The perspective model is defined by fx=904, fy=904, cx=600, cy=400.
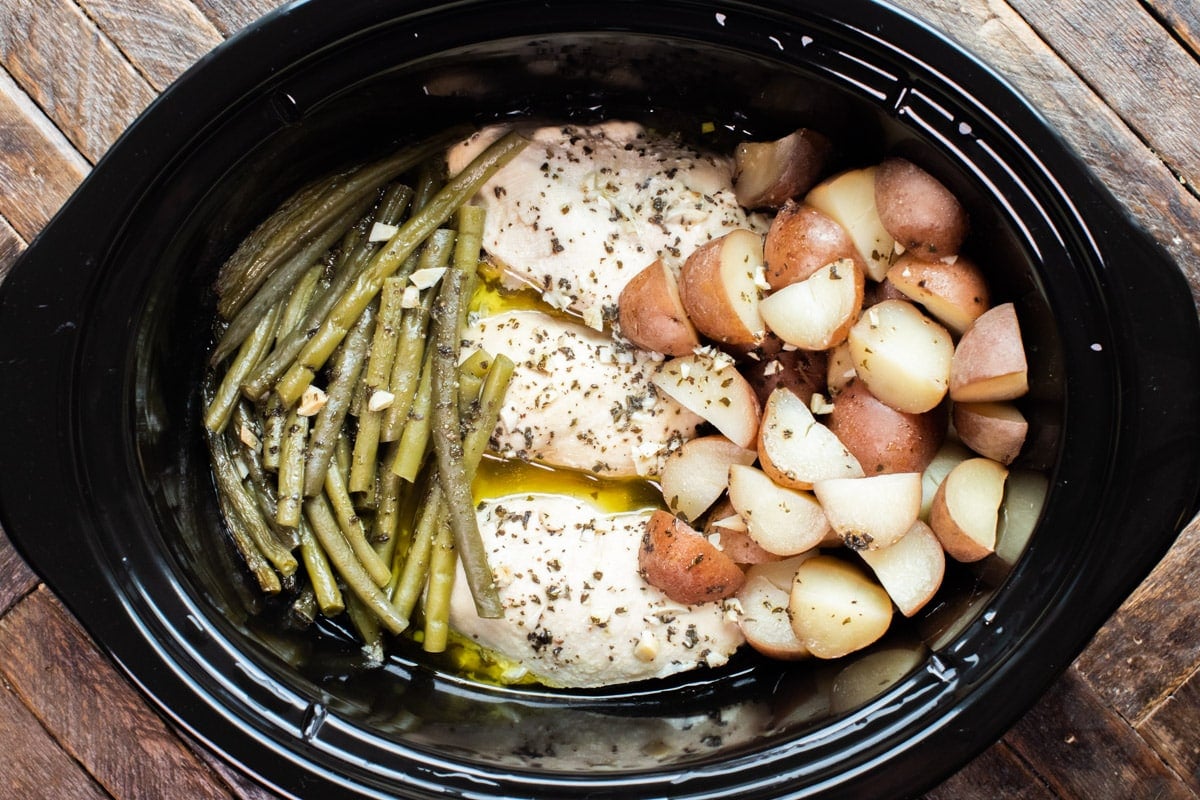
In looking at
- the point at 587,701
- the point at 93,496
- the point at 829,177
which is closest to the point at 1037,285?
the point at 829,177

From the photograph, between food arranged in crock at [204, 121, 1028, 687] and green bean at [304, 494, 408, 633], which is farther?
green bean at [304, 494, 408, 633]

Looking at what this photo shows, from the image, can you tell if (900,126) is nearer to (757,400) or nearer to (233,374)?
(757,400)

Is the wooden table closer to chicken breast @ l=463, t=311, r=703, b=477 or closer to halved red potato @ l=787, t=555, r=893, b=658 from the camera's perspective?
halved red potato @ l=787, t=555, r=893, b=658

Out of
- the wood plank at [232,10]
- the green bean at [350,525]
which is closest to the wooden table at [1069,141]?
the wood plank at [232,10]

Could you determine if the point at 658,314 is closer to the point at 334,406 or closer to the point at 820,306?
the point at 820,306

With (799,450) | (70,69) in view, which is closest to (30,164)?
(70,69)

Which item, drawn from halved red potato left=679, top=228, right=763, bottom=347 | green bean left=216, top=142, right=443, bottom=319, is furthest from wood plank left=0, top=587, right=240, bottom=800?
halved red potato left=679, top=228, right=763, bottom=347
